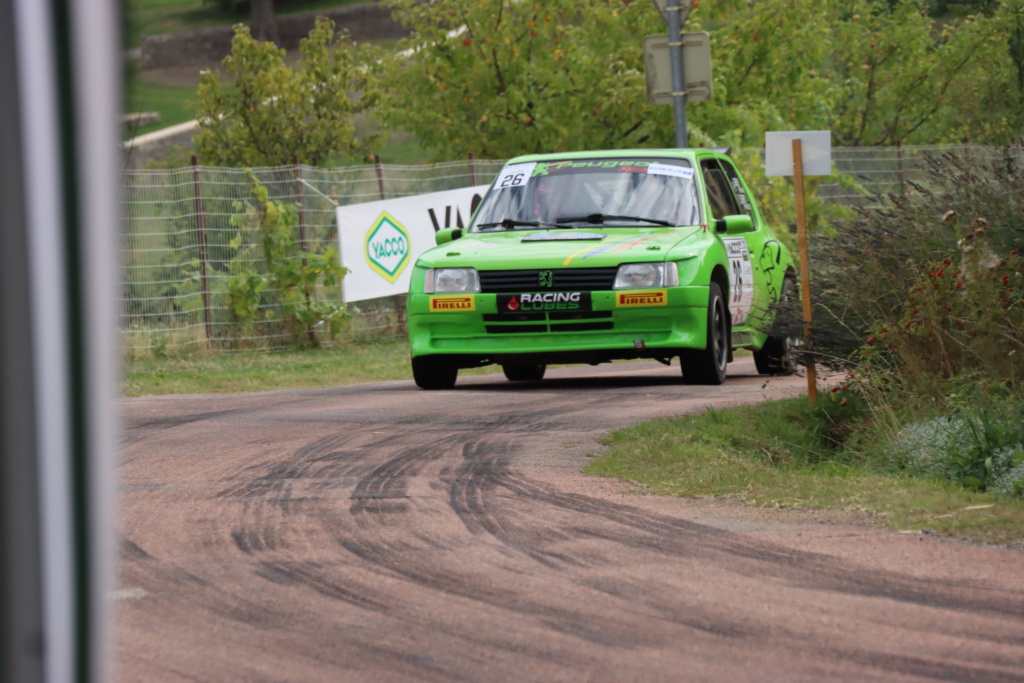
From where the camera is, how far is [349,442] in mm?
7891

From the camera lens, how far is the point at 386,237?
1831 cm

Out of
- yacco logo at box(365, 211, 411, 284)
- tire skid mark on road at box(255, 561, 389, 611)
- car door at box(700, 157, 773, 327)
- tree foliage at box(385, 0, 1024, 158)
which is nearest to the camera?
tire skid mark on road at box(255, 561, 389, 611)

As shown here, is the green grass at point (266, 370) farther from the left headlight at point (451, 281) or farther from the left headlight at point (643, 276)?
the left headlight at point (643, 276)

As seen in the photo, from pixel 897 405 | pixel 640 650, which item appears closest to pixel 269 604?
pixel 640 650

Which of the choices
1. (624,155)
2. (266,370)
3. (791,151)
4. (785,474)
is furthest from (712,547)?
(266,370)

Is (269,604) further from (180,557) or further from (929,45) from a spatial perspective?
(929,45)

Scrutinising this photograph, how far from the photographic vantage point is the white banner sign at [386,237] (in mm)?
17812

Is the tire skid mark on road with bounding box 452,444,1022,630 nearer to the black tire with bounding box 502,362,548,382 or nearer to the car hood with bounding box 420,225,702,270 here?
the car hood with bounding box 420,225,702,270

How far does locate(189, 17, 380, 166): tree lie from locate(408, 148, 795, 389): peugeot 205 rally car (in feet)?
43.9

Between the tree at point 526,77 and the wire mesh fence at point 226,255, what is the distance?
16.0ft

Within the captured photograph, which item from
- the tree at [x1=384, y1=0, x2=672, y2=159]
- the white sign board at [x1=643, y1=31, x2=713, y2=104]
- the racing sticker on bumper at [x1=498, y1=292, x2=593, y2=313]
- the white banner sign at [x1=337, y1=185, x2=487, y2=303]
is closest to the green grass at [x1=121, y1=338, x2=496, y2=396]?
the white banner sign at [x1=337, y1=185, x2=487, y2=303]

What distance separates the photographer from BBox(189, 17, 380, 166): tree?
24.7 metres

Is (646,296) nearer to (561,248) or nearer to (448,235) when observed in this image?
(561,248)

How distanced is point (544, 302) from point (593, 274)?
402mm
